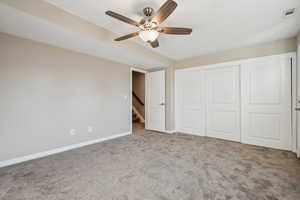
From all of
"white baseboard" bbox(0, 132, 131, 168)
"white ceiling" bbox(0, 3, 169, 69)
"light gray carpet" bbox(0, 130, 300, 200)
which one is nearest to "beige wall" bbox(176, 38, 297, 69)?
"white ceiling" bbox(0, 3, 169, 69)

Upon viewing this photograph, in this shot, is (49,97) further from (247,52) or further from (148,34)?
(247,52)

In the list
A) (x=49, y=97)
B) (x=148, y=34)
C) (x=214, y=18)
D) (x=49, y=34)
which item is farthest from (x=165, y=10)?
(x=49, y=97)

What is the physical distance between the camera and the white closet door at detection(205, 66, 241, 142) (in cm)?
328

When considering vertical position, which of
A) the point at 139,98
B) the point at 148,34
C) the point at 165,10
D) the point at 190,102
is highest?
the point at 165,10

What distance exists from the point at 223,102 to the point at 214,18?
2139 mm

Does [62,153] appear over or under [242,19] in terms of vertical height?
under

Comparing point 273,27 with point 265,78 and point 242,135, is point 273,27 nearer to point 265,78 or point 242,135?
point 265,78

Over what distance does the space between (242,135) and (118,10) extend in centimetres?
366

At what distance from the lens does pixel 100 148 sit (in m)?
2.89

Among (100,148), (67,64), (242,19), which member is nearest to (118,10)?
(67,64)

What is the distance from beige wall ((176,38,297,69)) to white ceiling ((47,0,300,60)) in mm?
155

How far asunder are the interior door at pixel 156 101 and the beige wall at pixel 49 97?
1.36 meters

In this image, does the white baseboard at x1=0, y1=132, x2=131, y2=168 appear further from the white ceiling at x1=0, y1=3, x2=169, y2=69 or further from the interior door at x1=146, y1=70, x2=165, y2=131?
the white ceiling at x1=0, y1=3, x2=169, y2=69

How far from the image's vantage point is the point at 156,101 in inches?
177
